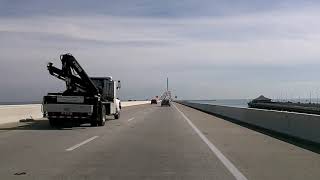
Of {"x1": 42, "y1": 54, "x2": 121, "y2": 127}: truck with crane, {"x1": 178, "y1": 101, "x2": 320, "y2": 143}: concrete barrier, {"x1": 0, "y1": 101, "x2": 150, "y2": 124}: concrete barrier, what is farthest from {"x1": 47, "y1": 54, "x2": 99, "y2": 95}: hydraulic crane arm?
{"x1": 178, "y1": 101, "x2": 320, "y2": 143}: concrete barrier

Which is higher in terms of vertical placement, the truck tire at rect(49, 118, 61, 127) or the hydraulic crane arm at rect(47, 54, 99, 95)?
the hydraulic crane arm at rect(47, 54, 99, 95)

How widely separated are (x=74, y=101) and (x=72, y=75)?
318 cm

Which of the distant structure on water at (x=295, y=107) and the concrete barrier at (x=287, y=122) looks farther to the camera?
the distant structure on water at (x=295, y=107)

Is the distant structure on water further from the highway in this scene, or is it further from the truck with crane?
the highway

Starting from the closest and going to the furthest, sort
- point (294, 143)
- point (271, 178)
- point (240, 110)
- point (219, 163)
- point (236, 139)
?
1. point (271, 178)
2. point (219, 163)
3. point (294, 143)
4. point (236, 139)
5. point (240, 110)

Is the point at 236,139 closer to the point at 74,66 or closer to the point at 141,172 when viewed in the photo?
the point at 141,172

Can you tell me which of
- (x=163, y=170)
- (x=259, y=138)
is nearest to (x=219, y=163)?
(x=163, y=170)

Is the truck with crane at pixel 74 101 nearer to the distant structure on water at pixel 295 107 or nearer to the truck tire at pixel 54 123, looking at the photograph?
the truck tire at pixel 54 123

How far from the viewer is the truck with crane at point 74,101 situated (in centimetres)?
2770

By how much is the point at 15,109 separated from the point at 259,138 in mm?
17888

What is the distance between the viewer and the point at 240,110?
38.6m

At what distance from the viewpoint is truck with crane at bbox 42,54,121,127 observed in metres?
27.7

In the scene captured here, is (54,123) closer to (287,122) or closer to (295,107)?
(287,122)

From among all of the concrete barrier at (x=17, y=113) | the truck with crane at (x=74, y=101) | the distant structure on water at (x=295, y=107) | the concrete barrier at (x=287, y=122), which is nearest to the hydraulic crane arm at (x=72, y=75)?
the truck with crane at (x=74, y=101)
